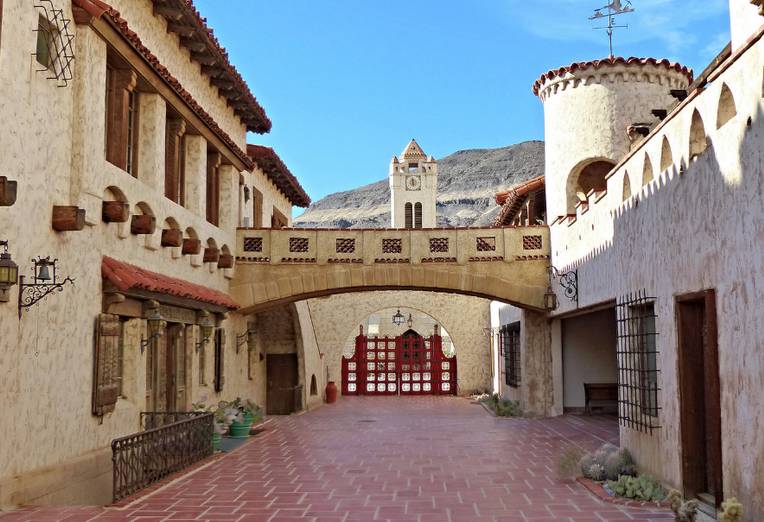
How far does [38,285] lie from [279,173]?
50.8ft

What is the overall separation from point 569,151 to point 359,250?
5464mm

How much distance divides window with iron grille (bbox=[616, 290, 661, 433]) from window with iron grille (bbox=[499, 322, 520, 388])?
34.4ft

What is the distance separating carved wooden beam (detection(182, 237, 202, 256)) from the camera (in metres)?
14.9

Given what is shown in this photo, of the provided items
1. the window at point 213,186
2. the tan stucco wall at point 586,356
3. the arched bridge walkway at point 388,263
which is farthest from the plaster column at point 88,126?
the tan stucco wall at point 586,356

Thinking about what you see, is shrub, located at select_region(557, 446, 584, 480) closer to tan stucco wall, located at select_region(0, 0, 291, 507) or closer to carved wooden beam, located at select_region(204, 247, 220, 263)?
tan stucco wall, located at select_region(0, 0, 291, 507)

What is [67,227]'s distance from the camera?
372 inches

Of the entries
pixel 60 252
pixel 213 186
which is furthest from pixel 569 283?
pixel 60 252

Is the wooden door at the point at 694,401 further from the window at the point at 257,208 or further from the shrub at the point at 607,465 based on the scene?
the window at the point at 257,208

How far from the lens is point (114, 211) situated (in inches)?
428

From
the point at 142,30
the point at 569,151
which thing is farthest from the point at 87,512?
the point at 569,151

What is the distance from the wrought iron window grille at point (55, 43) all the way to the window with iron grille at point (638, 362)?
7761mm

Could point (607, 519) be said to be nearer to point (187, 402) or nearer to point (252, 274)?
point (187, 402)

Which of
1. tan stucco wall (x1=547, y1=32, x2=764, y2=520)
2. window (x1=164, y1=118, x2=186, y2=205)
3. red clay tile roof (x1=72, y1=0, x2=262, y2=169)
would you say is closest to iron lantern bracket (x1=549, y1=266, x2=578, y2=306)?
tan stucco wall (x1=547, y1=32, x2=764, y2=520)

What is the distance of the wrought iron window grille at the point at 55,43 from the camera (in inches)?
371
